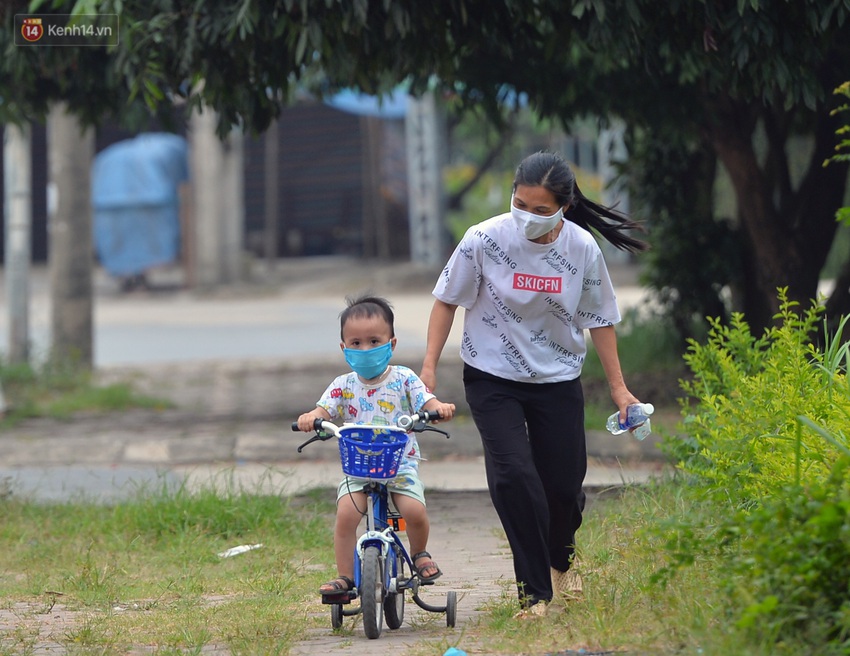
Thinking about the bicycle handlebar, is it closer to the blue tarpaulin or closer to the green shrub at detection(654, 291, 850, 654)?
the green shrub at detection(654, 291, 850, 654)

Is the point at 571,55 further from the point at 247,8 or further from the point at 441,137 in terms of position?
the point at 441,137

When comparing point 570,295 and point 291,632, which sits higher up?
point 570,295

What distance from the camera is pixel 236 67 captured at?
7.93 m

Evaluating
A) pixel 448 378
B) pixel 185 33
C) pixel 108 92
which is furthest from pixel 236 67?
pixel 448 378

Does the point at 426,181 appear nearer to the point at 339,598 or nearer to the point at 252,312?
the point at 252,312

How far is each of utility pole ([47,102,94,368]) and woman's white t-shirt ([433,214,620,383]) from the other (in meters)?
8.79

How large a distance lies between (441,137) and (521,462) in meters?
19.9

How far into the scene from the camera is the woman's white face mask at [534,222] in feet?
15.0

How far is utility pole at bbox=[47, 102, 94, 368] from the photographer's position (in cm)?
1284

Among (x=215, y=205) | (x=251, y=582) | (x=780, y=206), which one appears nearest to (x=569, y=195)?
(x=251, y=582)

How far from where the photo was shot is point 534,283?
15.3ft

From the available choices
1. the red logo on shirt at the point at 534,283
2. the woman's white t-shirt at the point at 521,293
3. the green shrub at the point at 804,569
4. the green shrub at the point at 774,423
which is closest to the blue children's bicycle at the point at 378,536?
the woman's white t-shirt at the point at 521,293

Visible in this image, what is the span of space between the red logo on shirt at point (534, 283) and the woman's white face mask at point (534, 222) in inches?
5.9

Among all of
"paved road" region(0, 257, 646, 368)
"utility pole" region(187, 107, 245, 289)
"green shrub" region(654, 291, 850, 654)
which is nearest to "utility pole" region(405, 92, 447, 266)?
"paved road" region(0, 257, 646, 368)
